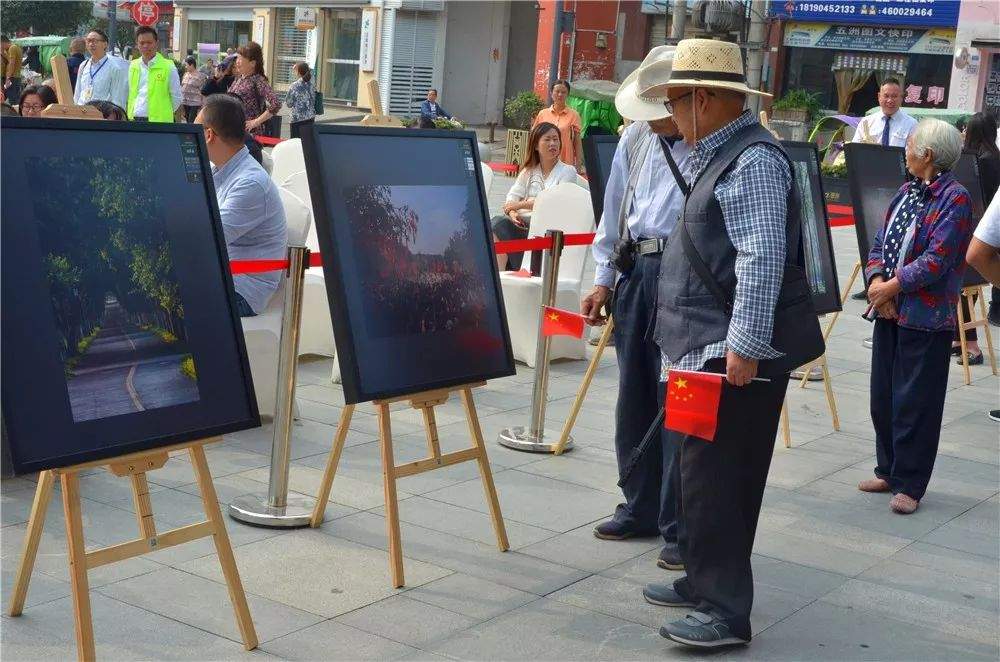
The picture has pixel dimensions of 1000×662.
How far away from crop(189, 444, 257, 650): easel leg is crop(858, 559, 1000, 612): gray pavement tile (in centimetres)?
242

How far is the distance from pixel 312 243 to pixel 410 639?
504 centimetres

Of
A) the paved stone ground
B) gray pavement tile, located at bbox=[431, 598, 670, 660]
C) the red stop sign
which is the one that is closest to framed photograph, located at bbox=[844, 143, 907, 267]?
the paved stone ground

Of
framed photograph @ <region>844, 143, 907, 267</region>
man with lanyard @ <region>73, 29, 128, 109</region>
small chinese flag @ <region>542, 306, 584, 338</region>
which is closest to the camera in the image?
small chinese flag @ <region>542, 306, 584, 338</region>

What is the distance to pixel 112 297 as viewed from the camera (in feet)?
11.9

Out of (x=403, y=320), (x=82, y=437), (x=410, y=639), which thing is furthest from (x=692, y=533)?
(x=82, y=437)

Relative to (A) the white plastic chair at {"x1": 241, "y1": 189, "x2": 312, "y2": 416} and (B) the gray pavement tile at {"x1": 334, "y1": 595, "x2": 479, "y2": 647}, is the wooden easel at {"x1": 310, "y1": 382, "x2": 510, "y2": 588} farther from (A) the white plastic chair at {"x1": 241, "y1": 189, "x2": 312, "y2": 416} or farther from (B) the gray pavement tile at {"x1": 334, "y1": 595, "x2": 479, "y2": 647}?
(A) the white plastic chair at {"x1": 241, "y1": 189, "x2": 312, "y2": 416}

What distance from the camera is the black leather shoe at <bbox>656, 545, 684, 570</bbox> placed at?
16.0 feet

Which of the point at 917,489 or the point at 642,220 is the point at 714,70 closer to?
the point at 642,220

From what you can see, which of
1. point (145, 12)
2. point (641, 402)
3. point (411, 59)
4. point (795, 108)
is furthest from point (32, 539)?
point (411, 59)

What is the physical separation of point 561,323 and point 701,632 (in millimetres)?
2084

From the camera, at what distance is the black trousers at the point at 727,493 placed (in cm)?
408

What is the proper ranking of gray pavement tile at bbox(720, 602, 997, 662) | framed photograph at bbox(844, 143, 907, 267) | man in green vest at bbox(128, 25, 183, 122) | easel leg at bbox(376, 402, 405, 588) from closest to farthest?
gray pavement tile at bbox(720, 602, 997, 662)
easel leg at bbox(376, 402, 405, 588)
framed photograph at bbox(844, 143, 907, 267)
man in green vest at bbox(128, 25, 183, 122)

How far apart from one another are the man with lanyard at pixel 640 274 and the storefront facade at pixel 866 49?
22.4 m

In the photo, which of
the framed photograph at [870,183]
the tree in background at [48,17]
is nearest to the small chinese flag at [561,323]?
the framed photograph at [870,183]
